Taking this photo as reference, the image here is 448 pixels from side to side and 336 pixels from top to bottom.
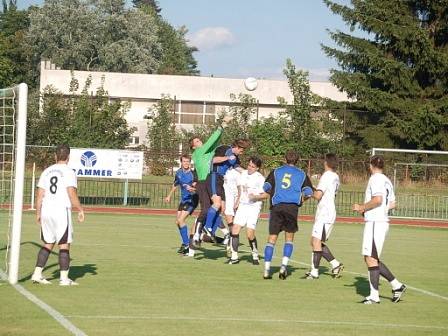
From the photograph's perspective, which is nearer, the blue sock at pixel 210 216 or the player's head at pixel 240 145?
the player's head at pixel 240 145

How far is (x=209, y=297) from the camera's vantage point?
13.3 metres

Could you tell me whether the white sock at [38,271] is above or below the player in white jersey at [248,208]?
below

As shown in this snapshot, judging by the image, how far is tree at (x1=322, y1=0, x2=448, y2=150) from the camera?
4975 cm

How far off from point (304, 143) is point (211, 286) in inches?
1378

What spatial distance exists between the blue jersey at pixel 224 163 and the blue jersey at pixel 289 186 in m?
3.12

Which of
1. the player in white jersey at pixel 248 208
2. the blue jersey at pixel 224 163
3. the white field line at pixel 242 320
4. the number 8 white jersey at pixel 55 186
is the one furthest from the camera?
the blue jersey at pixel 224 163

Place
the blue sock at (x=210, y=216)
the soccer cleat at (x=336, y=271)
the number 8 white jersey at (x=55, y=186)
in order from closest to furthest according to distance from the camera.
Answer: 1. the number 8 white jersey at (x=55, y=186)
2. the soccer cleat at (x=336, y=271)
3. the blue sock at (x=210, y=216)

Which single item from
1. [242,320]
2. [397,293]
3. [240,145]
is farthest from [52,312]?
[240,145]

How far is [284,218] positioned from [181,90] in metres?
55.2

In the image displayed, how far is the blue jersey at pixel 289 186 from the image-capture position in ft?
51.0

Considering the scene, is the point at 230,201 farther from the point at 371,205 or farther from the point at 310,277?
the point at 371,205

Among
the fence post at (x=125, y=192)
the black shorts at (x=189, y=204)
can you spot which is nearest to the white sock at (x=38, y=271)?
the black shorts at (x=189, y=204)

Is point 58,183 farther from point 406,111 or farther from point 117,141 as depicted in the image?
point 406,111

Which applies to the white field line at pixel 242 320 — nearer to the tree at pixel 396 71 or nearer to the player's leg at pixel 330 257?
the player's leg at pixel 330 257
